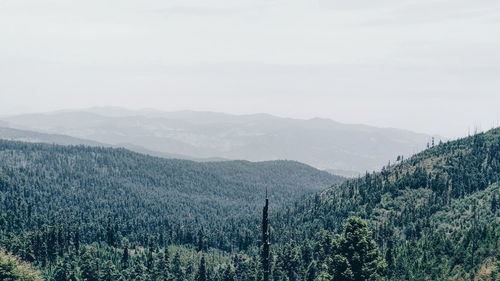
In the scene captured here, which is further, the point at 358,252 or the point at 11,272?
the point at 11,272

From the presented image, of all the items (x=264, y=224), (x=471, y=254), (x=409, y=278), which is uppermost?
(x=264, y=224)

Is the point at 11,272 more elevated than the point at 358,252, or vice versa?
the point at 358,252

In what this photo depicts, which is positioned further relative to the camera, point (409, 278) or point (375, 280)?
point (409, 278)

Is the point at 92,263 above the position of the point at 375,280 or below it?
below

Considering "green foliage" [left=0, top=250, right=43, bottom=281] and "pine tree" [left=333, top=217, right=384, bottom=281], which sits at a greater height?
"pine tree" [left=333, top=217, right=384, bottom=281]

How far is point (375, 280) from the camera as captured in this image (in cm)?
11069

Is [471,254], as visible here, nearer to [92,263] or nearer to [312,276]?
[312,276]

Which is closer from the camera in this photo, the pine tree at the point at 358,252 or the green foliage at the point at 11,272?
the pine tree at the point at 358,252

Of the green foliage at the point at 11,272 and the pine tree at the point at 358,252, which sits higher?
the pine tree at the point at 358,252

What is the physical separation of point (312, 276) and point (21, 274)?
91.3m

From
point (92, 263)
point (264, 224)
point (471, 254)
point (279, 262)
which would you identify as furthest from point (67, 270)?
point (264, 224)

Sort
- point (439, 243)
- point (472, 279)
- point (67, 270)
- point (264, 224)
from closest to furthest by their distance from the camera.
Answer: point (264, 224)
point (472, 279)
point (439, 243)
point (67, 270)

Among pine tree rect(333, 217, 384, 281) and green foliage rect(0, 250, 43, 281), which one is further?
green foliage rect(0, 250, 43, 281)

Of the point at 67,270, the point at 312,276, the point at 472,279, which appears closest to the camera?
the point at 472,279
